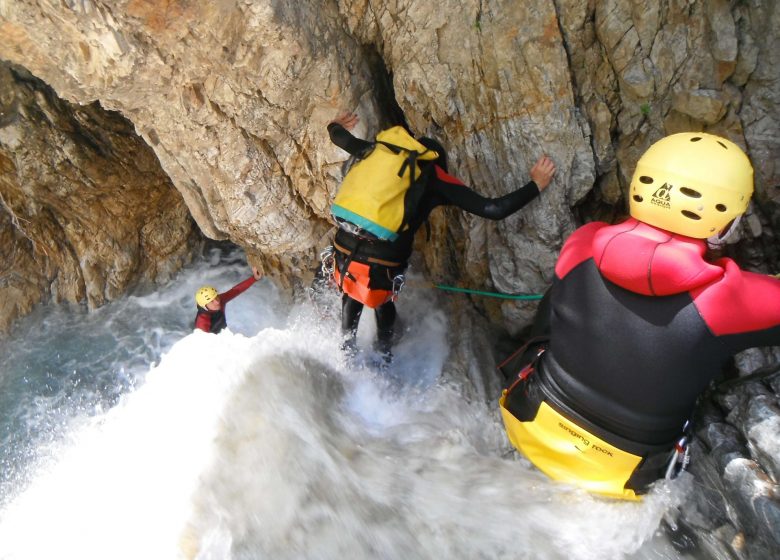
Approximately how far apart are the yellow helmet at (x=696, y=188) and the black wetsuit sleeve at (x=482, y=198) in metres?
1.35

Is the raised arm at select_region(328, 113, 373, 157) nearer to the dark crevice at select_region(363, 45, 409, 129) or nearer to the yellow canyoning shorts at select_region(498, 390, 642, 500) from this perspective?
the dark crevice at select_region(363, 45, 409, 129)

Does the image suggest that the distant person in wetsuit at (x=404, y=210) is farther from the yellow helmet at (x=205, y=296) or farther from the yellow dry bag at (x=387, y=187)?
the yellow helmet at (x=205, y=296)

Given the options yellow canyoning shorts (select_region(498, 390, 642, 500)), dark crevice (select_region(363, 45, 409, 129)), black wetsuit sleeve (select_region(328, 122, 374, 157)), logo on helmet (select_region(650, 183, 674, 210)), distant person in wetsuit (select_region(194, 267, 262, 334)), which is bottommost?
distant person in wetsuit (select_region(194, 267, 262, 334))

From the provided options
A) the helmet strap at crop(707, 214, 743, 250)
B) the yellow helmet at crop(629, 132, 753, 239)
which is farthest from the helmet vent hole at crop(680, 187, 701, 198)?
the helmet strap at crop(707, 214, 743, 250)

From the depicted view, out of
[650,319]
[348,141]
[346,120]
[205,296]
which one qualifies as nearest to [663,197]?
[650,319]

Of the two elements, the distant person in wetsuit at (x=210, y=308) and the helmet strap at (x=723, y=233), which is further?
the distant person in wetsuit at (x=210, y=308)

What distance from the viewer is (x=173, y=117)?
4.89 meters

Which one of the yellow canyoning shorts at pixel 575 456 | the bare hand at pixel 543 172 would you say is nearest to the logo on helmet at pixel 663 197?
the yellow canyoning shorts at pixel 575 456

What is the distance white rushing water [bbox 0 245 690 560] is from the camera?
9.09 feet

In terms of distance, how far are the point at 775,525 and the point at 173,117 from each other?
211 inches

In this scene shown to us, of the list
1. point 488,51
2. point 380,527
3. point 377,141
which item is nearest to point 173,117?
point 377,141

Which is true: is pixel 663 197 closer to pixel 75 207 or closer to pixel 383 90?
pixel 383 90

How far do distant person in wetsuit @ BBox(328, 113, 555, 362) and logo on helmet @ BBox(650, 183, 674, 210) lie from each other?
4.70 ft

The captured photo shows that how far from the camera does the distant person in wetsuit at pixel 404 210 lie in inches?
158
